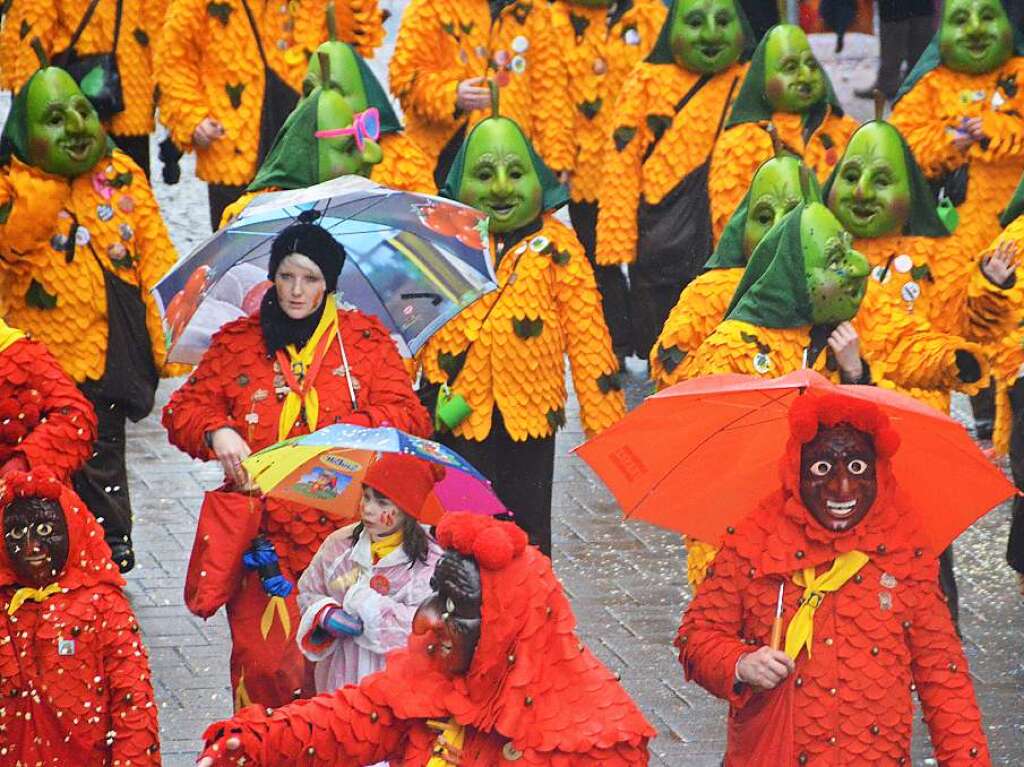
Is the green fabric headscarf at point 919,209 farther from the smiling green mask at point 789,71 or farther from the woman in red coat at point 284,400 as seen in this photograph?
the woman in red coat at point 284,400

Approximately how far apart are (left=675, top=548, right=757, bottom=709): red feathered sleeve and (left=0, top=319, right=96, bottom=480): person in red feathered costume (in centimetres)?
220

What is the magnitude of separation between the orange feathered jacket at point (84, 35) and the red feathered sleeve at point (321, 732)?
272 inches

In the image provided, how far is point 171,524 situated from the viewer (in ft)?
34.2

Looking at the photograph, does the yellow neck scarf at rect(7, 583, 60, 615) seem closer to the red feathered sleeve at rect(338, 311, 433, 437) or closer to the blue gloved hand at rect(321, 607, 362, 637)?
the blue gloved hand at rect(321, 607, 362, 637)

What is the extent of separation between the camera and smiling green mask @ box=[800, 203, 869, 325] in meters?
7.63

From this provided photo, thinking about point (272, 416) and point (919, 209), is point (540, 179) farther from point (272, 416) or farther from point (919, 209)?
point (272, 416)

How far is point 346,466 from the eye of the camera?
6.69 m

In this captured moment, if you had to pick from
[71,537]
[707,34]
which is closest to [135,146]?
[707,34]

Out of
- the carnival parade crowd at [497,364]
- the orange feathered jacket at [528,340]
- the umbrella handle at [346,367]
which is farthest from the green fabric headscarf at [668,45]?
the umbrella handle at [346,367]

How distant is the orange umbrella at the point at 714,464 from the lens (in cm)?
634

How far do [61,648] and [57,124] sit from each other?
323cm

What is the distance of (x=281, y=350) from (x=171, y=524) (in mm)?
3151

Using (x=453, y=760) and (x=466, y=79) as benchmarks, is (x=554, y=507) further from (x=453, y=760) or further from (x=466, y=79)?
(x=453, y=760)

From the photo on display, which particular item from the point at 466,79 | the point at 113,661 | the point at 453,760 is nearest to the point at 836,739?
the point at 453,760
